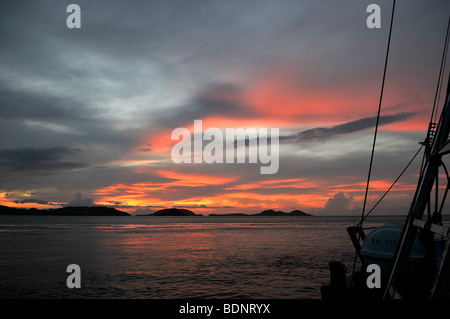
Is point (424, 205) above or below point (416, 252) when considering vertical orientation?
above

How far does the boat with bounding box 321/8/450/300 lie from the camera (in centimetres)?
660

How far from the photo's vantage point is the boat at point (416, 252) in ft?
21.7

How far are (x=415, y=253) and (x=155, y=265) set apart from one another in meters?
22.6

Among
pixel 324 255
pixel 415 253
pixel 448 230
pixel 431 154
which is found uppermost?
pixel 431 154

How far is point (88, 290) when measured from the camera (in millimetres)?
20078

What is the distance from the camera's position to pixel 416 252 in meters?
12.7

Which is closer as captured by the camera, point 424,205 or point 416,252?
point 424,205

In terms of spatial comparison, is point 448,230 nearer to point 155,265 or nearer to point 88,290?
point 88,290

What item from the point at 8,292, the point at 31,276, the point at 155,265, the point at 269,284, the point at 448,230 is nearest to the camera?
the point at 448,230

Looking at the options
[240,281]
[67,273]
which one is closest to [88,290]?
[67,273]
